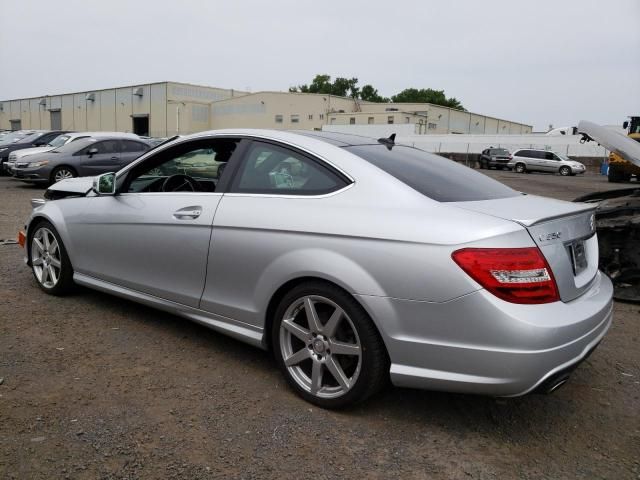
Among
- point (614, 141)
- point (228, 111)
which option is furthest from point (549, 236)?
point (228, 111)

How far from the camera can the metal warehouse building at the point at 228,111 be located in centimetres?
5762

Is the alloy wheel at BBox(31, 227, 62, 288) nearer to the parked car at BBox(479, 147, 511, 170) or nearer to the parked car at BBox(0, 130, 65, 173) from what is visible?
the parked car at BBox(0, 130, 65, 173)

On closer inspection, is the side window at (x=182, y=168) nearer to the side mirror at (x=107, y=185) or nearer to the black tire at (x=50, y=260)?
the side mirror at (x=107, y=185)

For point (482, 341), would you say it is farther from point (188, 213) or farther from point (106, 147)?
point (106, 147)

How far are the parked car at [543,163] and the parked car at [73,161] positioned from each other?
28.3 metres

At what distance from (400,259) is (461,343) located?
467 mm

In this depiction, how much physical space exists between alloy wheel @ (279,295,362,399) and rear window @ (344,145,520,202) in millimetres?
803

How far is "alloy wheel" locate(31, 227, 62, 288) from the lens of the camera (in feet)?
14.9

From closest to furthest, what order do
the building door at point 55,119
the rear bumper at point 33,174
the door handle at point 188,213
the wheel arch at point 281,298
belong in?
the wheel arch at point 281,298, the door handle at point 188,213, the rear bumper at point 33,174, the building door at point 55,119

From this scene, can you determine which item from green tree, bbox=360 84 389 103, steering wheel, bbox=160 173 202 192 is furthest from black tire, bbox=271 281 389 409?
green tree, bbox=360 84 389 103

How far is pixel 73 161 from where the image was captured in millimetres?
13320

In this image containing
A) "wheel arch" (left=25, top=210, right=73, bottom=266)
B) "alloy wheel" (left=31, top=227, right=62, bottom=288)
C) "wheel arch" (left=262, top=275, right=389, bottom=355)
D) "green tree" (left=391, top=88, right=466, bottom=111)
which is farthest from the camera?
"green tree" (left=391, top=88, right=466, bottom=111)

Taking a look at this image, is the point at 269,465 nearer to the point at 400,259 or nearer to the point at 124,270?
the point at 400,259

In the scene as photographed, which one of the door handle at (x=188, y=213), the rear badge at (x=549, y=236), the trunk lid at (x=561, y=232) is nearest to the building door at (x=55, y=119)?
the door handle at (x=188, y=213)
